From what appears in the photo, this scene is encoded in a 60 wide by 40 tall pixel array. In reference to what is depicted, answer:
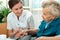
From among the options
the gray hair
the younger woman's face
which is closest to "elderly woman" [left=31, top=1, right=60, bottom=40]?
the gray hair

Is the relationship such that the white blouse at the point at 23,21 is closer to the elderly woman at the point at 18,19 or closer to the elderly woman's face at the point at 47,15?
the elderly woman at the point at 18,19

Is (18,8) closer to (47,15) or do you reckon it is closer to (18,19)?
(18,19)

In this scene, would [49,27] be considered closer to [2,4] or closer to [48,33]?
[48,33]

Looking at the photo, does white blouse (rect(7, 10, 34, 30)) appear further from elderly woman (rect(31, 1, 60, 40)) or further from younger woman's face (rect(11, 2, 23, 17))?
elderly woman (rect(31, 1, 60, 40))

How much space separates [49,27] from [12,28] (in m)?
0.80

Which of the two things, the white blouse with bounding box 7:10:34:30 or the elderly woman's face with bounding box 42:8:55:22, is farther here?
the white blouse with bounding box 7:10:34:30

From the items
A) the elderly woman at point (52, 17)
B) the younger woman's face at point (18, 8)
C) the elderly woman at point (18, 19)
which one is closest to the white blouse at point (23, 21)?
the elderly woman at point (18, 19)

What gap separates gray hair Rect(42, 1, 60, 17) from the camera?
1796 mm

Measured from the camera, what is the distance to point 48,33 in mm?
1836

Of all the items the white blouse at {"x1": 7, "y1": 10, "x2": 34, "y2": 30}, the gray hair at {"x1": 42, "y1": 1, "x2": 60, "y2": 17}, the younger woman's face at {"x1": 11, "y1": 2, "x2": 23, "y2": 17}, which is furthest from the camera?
the white blouse at {"x1": 7, "y1": 10, "x2": 34, "y2": 30}

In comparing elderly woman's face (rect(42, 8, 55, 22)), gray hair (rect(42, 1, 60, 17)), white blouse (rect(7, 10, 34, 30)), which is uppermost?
gray hair (rect(42, 1, 60, 17))

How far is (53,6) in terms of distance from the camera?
1.82 meters

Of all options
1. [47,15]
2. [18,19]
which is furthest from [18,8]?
[47,15]

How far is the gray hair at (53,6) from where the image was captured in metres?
1.80
